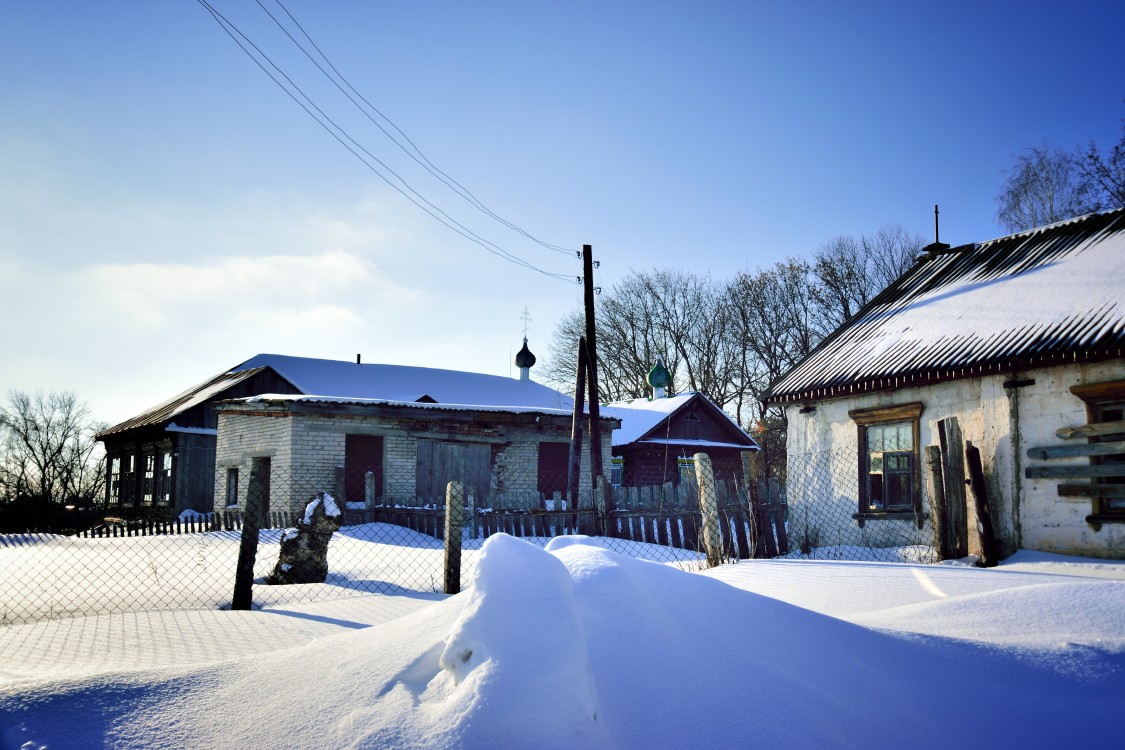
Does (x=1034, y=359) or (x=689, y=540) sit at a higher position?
(x=1034, y=359)

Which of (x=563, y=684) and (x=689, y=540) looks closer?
(x=563, y=684)

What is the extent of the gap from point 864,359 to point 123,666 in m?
11.5

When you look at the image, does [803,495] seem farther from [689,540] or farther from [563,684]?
[563,684]

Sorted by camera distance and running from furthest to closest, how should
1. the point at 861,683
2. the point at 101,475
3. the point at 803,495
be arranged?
the point at 101,475 < the point at 803,495 < the point at 861,683

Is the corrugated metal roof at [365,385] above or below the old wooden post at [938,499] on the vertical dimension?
above

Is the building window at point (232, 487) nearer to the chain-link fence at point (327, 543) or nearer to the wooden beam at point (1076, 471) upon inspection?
the chain-link fence at point (327, 543)

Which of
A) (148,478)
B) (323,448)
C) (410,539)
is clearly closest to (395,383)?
(323,448)

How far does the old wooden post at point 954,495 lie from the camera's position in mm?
9094

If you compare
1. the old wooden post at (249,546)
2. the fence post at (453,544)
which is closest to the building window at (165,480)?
the old wooden post at (249,546)

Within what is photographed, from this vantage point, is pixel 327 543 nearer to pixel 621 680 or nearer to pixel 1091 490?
pixel 621 680

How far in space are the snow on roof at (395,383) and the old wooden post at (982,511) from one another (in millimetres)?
17398

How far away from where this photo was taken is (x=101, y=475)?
128 ft

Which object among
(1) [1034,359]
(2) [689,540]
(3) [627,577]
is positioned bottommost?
(2) [689,540]

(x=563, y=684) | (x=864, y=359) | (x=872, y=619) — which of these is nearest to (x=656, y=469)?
(x=864, y=359)
